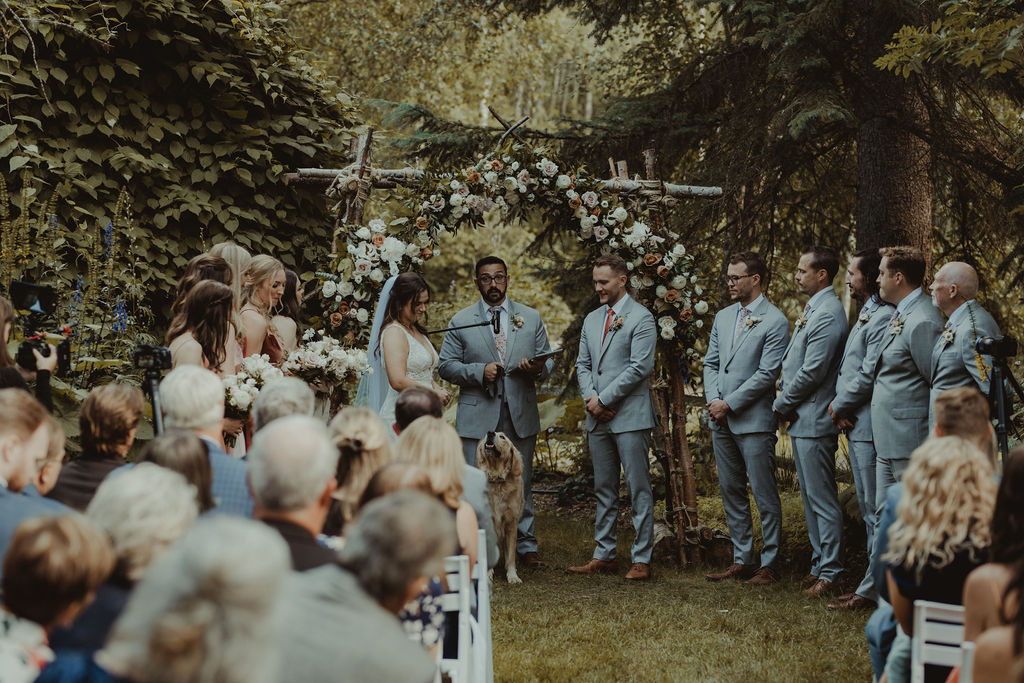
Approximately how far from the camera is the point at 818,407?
600 centimetres

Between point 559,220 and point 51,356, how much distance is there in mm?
3950

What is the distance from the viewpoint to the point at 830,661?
4652 mm

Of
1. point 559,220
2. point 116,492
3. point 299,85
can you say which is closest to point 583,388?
point 559,220

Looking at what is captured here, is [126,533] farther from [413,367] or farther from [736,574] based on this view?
[736,574]

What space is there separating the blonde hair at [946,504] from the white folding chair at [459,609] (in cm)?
134

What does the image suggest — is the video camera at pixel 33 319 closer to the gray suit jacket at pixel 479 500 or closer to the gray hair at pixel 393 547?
the gray suit jacket at pixel 479 500

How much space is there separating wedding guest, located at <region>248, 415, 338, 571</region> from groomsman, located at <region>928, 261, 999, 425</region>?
3.60 metres

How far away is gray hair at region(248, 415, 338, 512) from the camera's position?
2.41 meters

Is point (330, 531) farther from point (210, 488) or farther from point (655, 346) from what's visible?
point (655, 346)

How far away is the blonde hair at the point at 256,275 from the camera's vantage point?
17.8ft

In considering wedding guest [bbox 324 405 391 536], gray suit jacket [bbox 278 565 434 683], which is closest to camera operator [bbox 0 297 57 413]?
wedding guest [bbox 324 405 391 536]

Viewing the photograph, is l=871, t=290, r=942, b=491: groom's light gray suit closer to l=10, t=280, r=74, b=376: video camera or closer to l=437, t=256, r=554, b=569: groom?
l=437, t=256, r=554, b=569: groom

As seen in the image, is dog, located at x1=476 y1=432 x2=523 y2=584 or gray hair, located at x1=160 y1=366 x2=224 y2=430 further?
dog, located at x1=476 y1=432 x2=523 y2=584

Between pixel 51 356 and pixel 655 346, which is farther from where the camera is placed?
pixel 655 346
